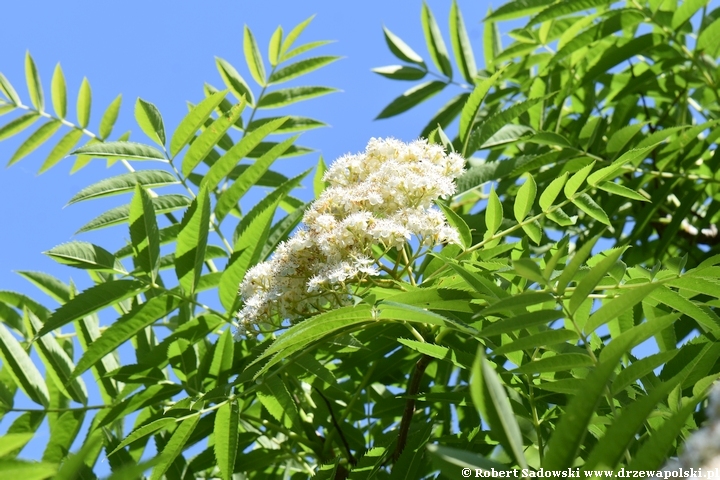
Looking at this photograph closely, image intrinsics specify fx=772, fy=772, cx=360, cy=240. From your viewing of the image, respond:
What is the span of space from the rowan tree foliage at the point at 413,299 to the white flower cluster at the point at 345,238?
0.05 feet

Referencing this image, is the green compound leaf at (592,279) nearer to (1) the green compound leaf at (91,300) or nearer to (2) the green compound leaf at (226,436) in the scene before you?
(2) the green compound leaf at (226,436)

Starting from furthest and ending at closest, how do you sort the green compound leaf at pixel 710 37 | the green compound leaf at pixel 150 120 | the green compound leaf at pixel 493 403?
1. the green compound leaf at pixel 710 37
2. the green compound leaf at pixel 150 120
3. the green compound leaf at pixel 493 403

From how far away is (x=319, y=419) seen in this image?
7.70 ft

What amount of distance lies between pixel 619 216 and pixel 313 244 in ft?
5.70

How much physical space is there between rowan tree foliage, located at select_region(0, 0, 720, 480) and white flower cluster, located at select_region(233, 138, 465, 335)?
0.02 meters

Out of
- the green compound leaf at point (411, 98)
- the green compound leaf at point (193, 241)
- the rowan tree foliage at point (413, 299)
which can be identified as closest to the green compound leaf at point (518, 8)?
the rowan tree foliage at point (413, 299)

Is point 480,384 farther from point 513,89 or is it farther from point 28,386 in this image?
point 513,89

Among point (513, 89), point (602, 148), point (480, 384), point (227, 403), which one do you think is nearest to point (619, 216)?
point (602, 148)

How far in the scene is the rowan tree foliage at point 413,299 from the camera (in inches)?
52.2

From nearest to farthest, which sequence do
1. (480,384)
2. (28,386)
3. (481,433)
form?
(480,384) → (481,433) → (28,386)

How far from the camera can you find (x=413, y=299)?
5.05ft

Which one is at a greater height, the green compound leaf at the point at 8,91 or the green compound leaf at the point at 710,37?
the green compound leaf at the point at 8,91

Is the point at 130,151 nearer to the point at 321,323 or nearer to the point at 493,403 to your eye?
the point at 321,323

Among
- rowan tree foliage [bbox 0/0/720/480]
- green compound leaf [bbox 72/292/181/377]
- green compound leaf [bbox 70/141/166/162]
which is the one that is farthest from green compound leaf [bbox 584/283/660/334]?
green compound leaf [bbox 70/141/166/162]
